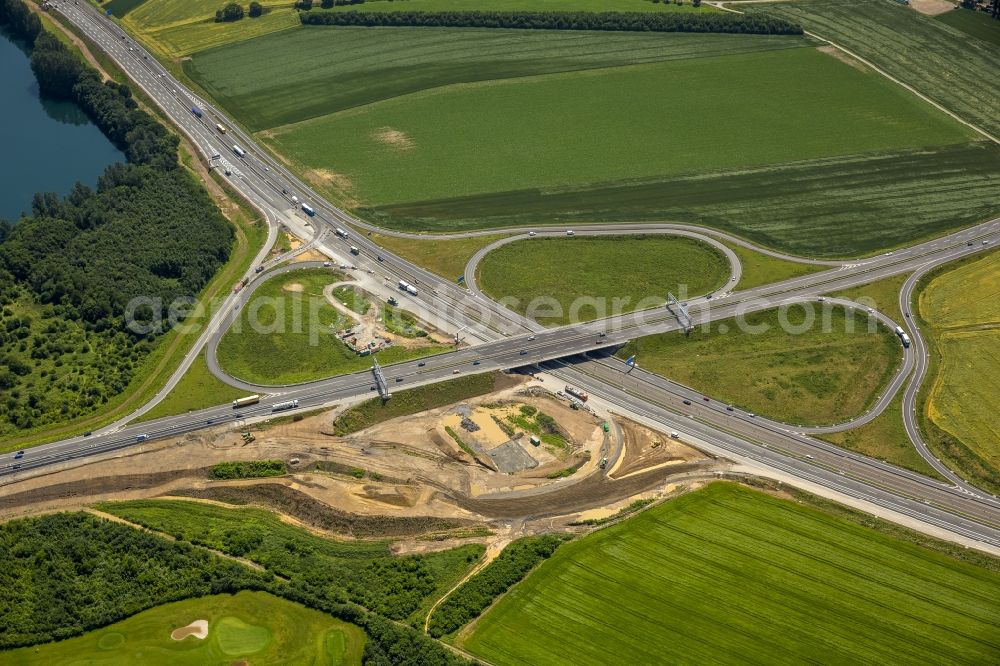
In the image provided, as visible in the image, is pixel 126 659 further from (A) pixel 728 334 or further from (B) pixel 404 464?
(A) pixel 728 334

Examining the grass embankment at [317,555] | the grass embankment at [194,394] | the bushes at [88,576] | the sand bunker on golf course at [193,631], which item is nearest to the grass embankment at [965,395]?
the grass embankment at [317,555]

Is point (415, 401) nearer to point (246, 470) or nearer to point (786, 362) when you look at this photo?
point (246, 470)

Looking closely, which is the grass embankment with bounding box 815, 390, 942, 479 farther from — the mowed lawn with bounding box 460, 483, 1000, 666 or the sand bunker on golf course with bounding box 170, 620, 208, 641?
the sand bunker on golf course with bounding box 170, 620, 208, 641

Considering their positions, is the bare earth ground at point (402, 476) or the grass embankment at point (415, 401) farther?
the grass embankment at point (415, 401)

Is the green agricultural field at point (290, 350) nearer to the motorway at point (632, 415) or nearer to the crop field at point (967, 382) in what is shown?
the motorway at point (632, 415)

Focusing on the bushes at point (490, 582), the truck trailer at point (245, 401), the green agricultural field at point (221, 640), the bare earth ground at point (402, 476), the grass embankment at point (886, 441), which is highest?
the truck trailer at point (245, 401)

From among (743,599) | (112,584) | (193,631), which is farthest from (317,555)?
(743,599)
